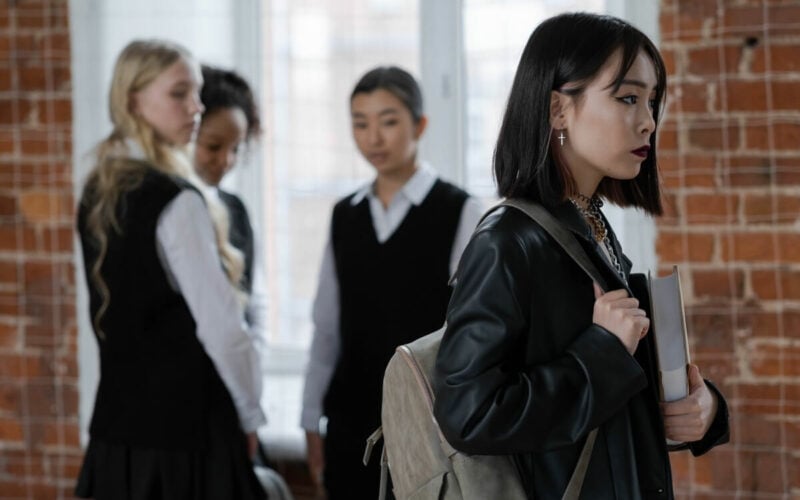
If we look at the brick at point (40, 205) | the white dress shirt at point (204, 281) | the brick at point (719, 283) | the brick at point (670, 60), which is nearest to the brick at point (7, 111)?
the brick at point (40, 205)

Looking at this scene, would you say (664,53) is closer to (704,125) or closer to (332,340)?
(704,125)

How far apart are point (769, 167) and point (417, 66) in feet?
3.42

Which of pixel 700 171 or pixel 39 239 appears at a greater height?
pixel 700 171

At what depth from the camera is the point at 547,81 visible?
1.52 m

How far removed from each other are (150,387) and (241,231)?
0.62 m

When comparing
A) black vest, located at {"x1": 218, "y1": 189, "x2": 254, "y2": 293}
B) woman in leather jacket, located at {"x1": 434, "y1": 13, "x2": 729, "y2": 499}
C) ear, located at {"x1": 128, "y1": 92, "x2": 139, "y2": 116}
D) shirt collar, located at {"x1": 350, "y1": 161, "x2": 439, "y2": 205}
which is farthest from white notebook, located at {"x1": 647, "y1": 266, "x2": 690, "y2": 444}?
black vest, located at {"x1": 218, "y1": 189, "x2": 254, "y2": 293}

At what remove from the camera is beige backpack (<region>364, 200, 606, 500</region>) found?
1.47 metres

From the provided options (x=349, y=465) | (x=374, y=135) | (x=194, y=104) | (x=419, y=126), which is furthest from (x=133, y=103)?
(x=349, y=465)

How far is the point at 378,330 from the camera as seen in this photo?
2.77 meters

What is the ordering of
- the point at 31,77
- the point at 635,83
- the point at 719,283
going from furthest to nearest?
the point at 31,77
the point at 719,283
the point at 635,83

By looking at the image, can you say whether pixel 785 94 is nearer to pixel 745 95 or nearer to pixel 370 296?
pixel 745 95

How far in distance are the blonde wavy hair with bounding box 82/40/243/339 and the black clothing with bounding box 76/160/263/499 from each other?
16 mm

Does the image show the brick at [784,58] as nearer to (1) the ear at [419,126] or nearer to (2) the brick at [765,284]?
(2) the brick at [765,284]

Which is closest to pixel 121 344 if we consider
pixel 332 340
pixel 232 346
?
pixel 232 346
